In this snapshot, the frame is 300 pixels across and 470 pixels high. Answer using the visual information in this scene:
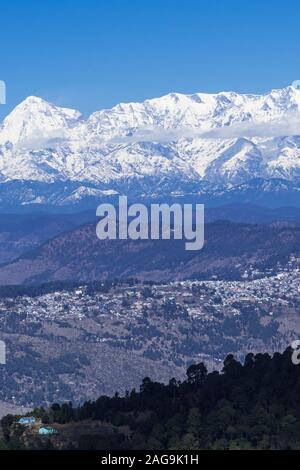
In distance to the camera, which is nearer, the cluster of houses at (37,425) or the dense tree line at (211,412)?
the dense tree line at (211,412)

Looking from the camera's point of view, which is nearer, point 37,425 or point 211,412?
point 211,412

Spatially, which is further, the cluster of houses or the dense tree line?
the cluster of houses

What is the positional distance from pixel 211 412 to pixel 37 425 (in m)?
22.7

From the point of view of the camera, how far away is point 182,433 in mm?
137375

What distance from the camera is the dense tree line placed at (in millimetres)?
132625

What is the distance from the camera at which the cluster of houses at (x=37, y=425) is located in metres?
147

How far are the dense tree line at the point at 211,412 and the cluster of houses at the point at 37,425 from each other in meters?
1.61

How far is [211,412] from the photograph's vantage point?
468 feet

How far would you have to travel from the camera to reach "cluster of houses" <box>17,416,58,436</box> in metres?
147

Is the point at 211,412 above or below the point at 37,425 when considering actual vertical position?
above

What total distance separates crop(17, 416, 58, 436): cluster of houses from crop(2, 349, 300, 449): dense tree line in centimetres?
161
